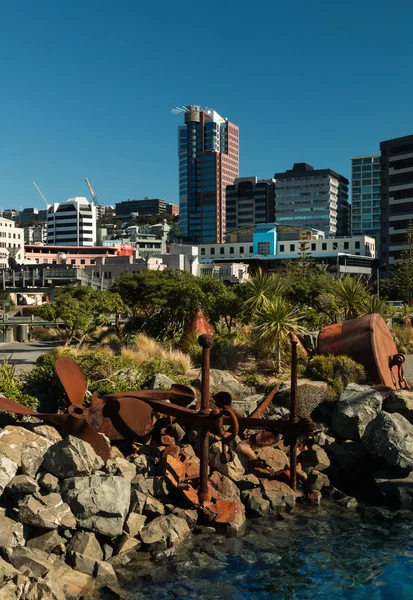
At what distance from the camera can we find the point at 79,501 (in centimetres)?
1134

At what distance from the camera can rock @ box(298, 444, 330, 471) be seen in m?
15.7

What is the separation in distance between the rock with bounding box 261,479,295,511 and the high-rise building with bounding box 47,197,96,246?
174518mm

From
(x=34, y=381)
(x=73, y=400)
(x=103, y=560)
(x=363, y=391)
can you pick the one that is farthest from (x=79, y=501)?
(x=363, y=391)

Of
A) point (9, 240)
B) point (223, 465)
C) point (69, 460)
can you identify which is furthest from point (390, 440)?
point (9, 240)

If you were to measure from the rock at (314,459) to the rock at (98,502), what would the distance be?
578cm

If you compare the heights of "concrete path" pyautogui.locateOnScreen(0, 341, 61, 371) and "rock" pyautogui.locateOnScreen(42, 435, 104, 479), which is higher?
"concrete path" pyautogui.locateOnScreen(0, 341, 61, 371)

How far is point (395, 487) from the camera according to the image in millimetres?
14344

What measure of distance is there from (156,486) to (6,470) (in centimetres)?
322

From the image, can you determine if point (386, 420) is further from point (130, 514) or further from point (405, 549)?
point (130, 514)

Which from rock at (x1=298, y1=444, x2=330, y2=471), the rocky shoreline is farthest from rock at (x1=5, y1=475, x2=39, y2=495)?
rock at (x1=298, y1=444, x2=330, y2=471)

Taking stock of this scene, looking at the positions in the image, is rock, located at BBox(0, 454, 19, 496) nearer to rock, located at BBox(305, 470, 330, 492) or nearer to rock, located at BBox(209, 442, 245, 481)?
rock, located at BBox(209, 442, 245, 481)

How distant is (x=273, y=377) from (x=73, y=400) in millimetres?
7505

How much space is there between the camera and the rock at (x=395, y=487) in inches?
555

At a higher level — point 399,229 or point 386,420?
point 399,229
